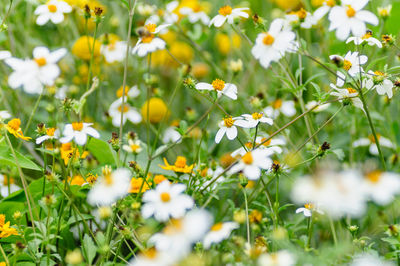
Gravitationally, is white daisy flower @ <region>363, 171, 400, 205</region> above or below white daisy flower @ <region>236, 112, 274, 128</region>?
above

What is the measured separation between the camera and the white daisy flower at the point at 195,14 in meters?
1.30

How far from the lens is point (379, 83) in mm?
769

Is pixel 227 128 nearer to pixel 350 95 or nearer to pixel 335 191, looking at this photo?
pixel 350 95

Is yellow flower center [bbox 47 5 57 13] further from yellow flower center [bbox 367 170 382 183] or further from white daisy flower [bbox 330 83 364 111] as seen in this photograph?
yellow flower center [bbox 367 170 382 183]

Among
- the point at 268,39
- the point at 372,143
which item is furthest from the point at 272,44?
the point at 372,143

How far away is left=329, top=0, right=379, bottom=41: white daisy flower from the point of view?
684 millimetres

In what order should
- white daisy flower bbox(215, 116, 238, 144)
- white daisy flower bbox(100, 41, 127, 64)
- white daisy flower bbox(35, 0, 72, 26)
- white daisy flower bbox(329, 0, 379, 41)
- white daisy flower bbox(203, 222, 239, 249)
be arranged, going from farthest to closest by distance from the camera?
white daisy flower bbox(100, 41, 127, 64) → white daisy flower bbox(35, 0, 72, 26) → white daisy flower bbox(215, 116, 238, 144) → white daisy flower bbox(329, 0, 379, 41) → white daisy flower bbox(203, 222, 239, 249)

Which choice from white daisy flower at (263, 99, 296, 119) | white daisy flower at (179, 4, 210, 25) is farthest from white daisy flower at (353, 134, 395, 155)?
white daisy flower at (179, 4, 210, 25)

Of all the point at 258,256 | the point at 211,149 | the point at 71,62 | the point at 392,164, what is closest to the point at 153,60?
the point at 71,62

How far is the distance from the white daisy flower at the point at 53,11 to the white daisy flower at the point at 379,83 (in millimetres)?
509

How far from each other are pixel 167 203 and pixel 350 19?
0.34 metres

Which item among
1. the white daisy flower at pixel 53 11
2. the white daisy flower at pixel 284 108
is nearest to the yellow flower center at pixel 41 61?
the white daisy flower at pixel 53 11

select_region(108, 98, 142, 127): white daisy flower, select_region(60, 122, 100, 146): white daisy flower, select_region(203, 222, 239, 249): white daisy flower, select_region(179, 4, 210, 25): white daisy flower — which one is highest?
select_region(179, 4, 210, 25): white daisy flower

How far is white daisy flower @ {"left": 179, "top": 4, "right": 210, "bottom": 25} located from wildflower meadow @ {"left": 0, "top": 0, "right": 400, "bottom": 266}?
0.01 m
